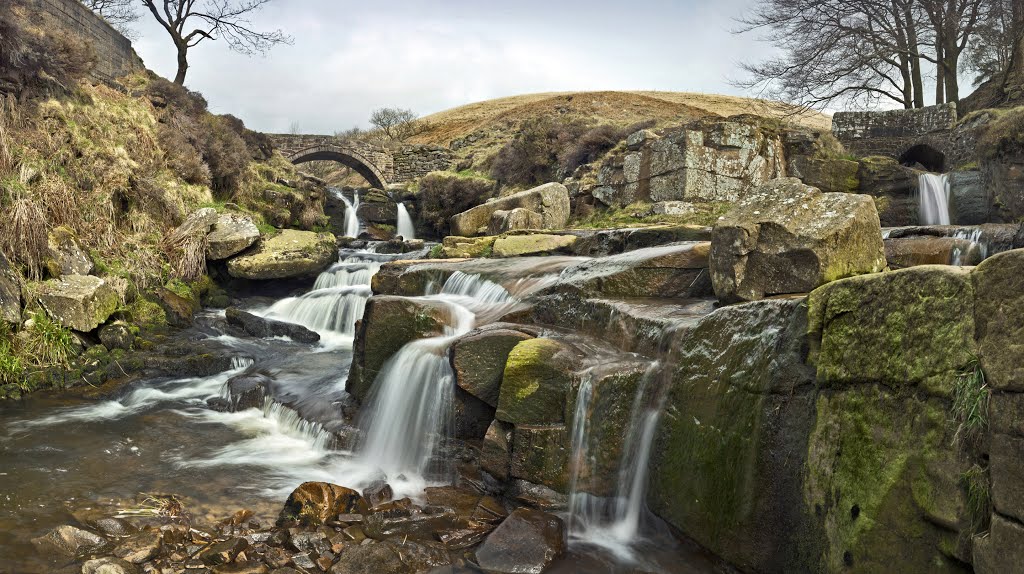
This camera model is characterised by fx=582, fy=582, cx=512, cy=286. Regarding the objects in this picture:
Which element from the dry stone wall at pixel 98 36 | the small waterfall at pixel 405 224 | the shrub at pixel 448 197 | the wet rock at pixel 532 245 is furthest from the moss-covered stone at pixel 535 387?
the small waterfall at pixel 405 224

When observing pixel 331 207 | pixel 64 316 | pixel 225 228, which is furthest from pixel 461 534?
pixel 331 207

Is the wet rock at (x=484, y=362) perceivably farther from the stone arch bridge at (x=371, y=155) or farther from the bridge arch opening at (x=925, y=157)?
the stone arch bridge at (x=371, y=155)

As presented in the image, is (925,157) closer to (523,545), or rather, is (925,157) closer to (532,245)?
(532,245)

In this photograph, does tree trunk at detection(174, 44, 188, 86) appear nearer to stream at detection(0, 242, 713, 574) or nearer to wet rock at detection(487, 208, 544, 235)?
wet rock at detection(487, 208, 544, 235)

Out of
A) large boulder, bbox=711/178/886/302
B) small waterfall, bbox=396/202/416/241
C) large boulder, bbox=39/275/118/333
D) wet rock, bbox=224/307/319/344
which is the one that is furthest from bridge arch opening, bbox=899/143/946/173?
large boulder, bbox=39/275/118/333

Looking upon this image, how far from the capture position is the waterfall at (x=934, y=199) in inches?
523

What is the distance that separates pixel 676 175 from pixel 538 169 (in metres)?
7.95

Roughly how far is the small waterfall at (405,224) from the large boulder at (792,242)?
18401 millimetres

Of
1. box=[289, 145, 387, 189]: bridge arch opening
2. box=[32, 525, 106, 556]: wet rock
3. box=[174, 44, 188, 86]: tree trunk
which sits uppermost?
box=[174, 44, 188, 86]: tree trunk

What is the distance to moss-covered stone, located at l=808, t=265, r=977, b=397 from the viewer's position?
263 cm

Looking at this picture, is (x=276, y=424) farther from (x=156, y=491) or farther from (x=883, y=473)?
(x=883, y=473)

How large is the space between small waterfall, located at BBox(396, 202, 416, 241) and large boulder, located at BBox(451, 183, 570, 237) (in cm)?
695

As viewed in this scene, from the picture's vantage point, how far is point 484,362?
223 inches

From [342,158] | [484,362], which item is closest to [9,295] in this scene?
[484,362]
